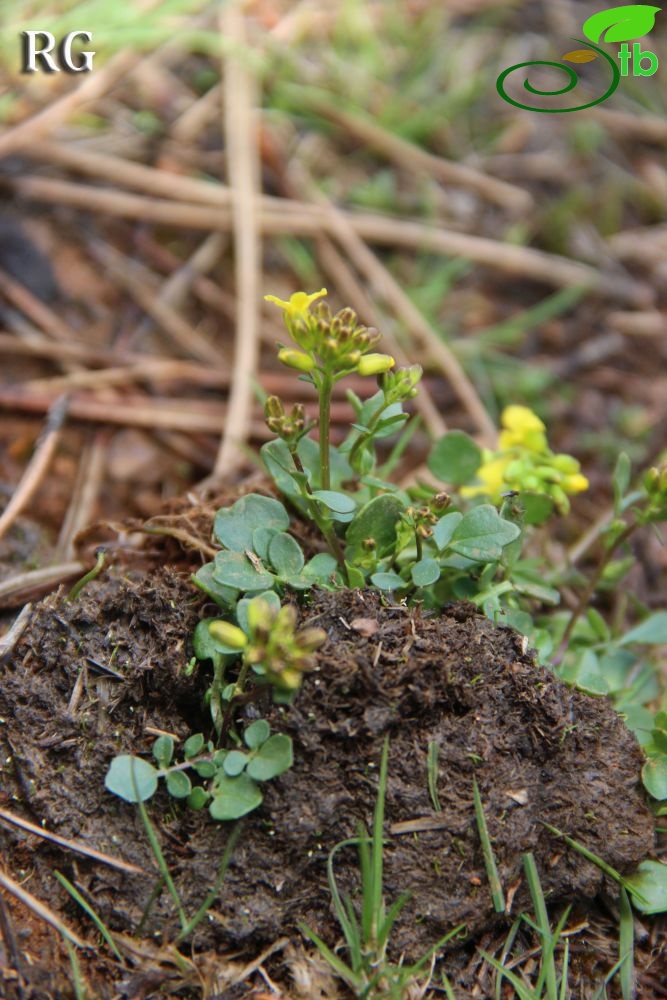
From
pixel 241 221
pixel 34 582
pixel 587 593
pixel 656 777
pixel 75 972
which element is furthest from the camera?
pixel 241 221

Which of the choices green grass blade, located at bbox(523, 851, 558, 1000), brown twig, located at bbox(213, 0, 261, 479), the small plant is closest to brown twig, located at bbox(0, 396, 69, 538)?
brown twig, located at bbox(213, 0, 261, 479)

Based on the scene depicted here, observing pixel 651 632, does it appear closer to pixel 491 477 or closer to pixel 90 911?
pixel 491 477

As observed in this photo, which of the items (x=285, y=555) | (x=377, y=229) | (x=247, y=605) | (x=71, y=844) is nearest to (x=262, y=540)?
(x=285, y=555)

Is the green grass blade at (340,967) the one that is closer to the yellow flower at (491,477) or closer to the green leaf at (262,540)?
the green leaf at (262,540)

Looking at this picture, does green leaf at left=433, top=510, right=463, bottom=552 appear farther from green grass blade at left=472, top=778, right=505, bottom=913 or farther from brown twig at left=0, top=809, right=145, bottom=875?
brown twig at left=0, top=809, right=145, bottom=875

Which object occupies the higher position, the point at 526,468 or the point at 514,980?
the point at 526,468

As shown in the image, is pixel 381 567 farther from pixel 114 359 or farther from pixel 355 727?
pixel 114 359

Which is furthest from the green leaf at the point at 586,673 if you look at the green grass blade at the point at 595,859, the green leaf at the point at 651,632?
the green grass blade at the point at 595,859

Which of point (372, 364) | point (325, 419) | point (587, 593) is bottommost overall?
point (587, 593)
